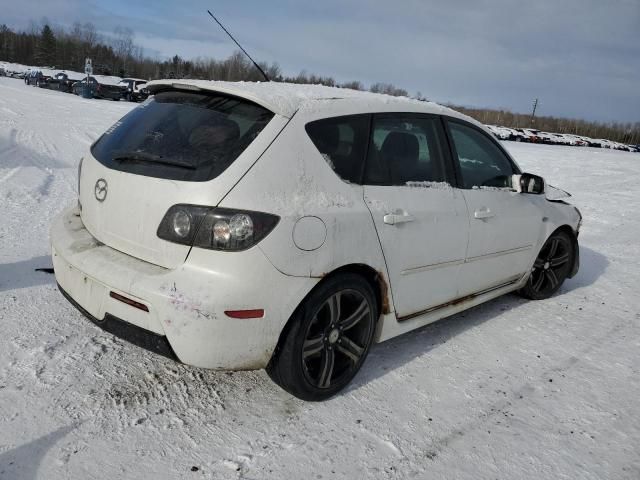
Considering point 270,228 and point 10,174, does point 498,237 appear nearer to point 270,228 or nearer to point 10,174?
point 270,228

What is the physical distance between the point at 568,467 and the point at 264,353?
5.31ft

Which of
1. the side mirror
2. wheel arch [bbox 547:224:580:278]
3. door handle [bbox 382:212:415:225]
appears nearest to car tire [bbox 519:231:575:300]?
wheel arch [bbox 547:224:580:278]

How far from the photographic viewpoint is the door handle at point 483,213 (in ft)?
11.9

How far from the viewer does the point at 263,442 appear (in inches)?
98.9

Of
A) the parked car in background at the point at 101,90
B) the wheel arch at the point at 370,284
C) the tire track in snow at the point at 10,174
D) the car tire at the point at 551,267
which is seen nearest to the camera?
the wheel arch at the point at 370,284

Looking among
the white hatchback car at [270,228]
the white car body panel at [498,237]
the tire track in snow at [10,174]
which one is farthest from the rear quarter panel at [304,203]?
the tire track in snow at [10,174]

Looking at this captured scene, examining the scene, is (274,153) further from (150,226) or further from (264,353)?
(264,353)

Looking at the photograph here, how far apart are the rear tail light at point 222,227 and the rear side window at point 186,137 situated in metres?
0.18

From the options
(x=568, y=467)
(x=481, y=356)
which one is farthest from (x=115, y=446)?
(x=481, y=356)

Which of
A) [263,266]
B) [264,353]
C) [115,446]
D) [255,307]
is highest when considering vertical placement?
[263,266]

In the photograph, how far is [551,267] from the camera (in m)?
4.91

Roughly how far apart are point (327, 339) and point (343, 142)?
1094 mm

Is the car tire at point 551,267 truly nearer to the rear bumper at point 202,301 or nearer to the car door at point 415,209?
the car door at point 415,209

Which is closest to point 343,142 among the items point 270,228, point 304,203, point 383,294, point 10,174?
point 304,203
